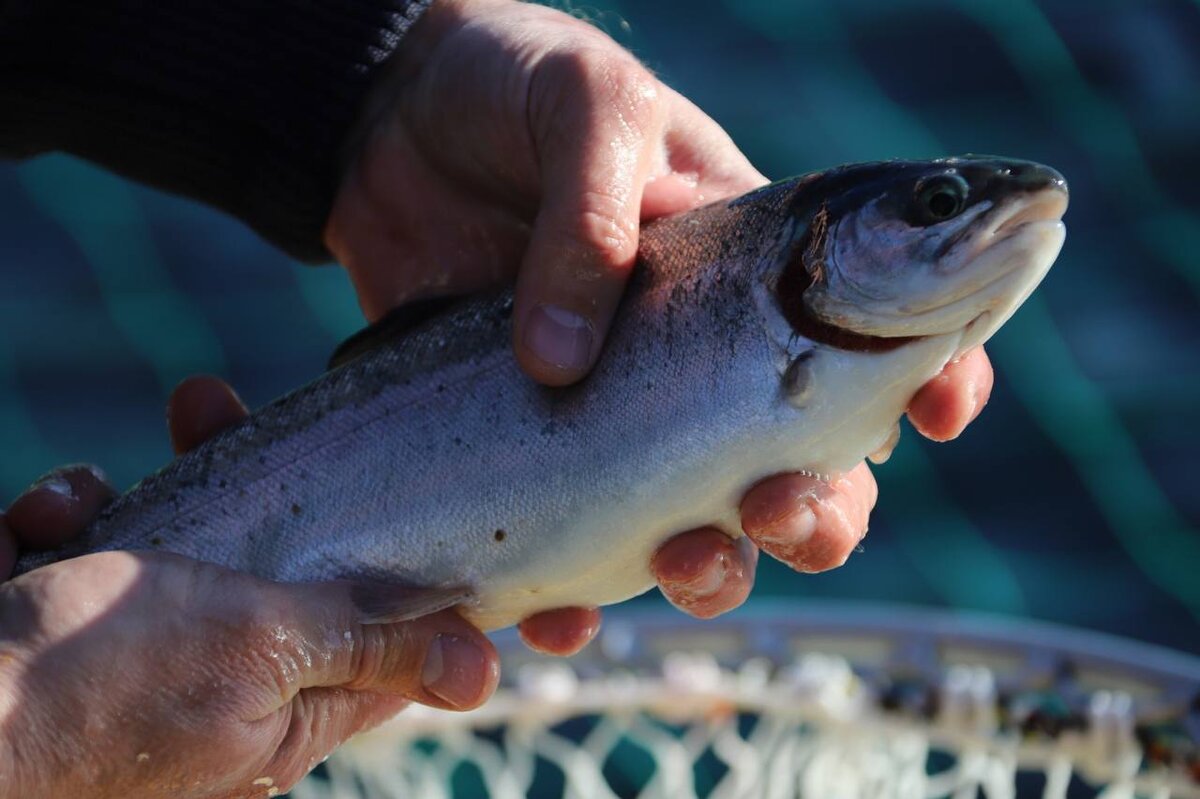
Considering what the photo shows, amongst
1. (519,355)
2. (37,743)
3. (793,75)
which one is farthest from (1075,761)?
(793,75)

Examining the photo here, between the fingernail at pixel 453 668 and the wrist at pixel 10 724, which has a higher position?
the wrist at pixel 10 724

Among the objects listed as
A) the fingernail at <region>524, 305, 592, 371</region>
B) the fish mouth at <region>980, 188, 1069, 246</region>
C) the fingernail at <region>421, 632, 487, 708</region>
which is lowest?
the fingernail at <region>421, 632, 487, 708</region>

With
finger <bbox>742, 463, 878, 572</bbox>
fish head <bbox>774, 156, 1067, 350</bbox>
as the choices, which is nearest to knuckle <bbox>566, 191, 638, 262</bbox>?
fish head <bbox>774, 156, 1067, 350</bbox>

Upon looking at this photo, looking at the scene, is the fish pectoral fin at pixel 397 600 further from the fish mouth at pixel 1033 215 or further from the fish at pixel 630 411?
the fish mouth at pixel 1033 215

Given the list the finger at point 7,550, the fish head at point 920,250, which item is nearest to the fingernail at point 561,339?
the fish head at point 920,250

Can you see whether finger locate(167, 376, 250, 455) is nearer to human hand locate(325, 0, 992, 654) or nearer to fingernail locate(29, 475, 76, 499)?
fingernail locate(29, 475, 76, 499)

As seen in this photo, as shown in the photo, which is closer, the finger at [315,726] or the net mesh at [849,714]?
the finger at [315,726]
